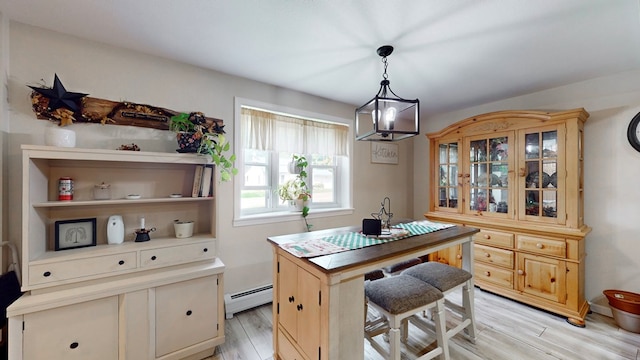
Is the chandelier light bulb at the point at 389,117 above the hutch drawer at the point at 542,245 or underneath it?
above

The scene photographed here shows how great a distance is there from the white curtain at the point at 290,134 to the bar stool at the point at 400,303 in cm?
180

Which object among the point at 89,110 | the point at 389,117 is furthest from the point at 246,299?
the point at 389,117

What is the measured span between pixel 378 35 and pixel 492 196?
94.2 inches

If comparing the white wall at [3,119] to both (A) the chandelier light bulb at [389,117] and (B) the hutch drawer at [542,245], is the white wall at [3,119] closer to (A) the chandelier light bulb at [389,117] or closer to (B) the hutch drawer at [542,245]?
(A) the chandelier light bulb at [389,117]

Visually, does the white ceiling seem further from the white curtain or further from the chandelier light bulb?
the chandelier light bulb

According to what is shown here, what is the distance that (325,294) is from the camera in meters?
1.22

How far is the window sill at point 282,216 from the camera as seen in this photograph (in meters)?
2.52

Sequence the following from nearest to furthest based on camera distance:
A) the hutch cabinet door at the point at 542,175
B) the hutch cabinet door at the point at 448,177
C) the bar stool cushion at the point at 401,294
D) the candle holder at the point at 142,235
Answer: the bar stool cushion at the point at 401,294 → the candle holder at the point at 142,235 → the hutch cabinet door at the point at 542,175 → the hutch cabinet door at the point at 448,177

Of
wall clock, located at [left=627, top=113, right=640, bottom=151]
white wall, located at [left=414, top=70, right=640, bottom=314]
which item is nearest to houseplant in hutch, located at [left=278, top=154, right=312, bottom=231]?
white wall, located at [left=414, top=70, right=640, bottom=314]

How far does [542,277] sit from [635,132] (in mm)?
1607

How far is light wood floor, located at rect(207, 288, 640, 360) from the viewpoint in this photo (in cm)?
185

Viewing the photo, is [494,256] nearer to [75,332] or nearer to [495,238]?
[495,238]

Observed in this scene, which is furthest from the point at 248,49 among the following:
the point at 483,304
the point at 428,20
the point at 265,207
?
the point at 483,304

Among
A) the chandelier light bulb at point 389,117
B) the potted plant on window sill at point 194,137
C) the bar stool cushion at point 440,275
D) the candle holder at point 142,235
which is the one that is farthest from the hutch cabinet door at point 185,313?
the chandelier light bulb at point 389,117
